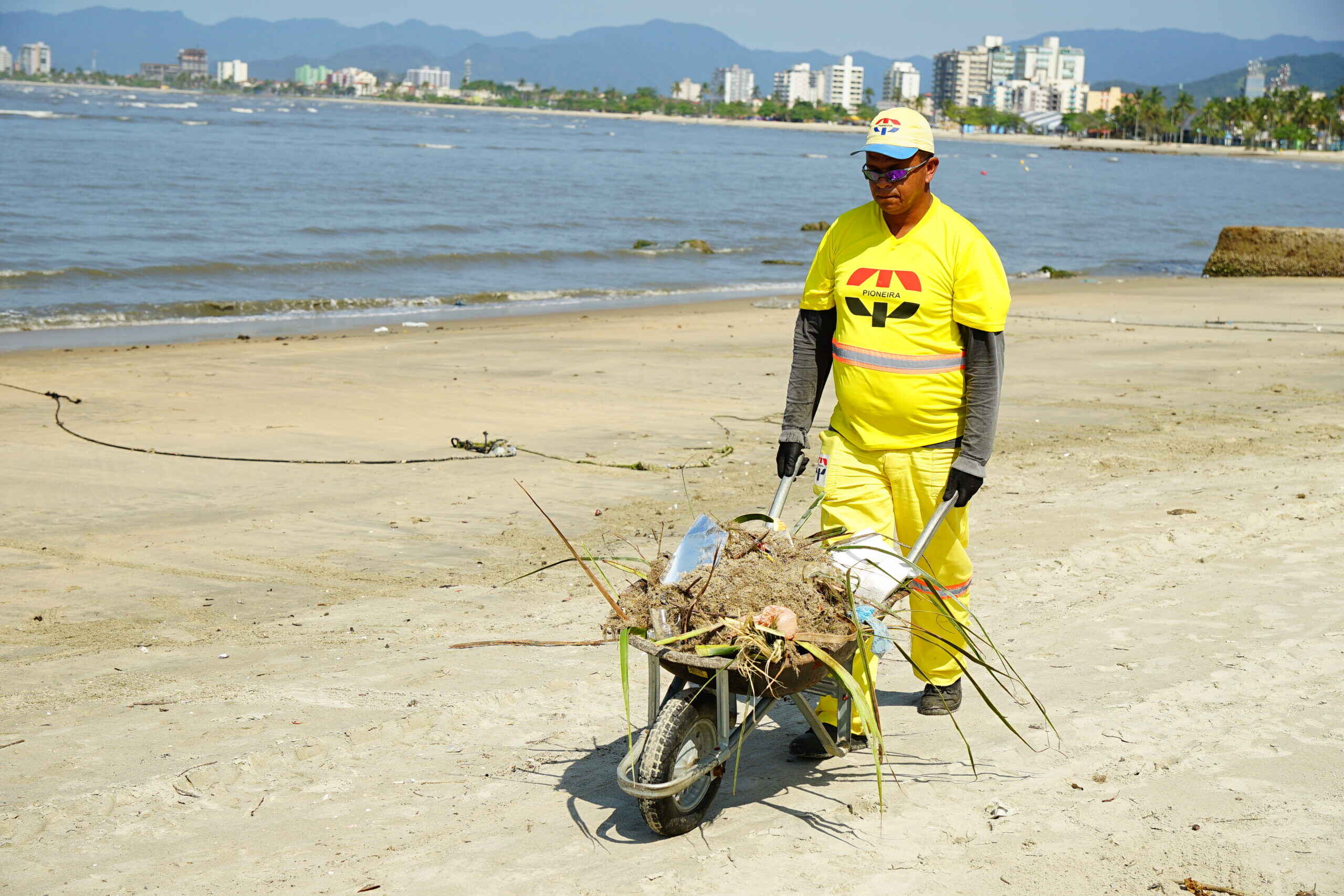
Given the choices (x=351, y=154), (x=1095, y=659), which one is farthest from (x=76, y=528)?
(x=351, y=154)

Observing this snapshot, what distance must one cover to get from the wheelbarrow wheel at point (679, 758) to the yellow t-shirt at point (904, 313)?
1064 mm

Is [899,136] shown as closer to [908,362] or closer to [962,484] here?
[908,362]

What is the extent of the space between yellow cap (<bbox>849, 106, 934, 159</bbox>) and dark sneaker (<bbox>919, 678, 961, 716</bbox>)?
186cm

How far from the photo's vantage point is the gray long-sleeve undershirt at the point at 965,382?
151 inches

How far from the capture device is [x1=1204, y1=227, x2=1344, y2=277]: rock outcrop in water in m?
22.3

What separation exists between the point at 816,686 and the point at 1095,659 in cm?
174

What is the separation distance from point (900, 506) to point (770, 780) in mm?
974

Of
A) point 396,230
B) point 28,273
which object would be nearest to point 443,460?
point 28,273

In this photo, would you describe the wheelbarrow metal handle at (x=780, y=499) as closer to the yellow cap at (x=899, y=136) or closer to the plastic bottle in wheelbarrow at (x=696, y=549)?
the plastic bottle in wheelbarrow at (x=696, y=549)

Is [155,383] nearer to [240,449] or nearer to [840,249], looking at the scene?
[240,449]

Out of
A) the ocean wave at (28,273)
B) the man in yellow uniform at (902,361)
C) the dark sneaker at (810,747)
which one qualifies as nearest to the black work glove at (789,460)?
the man in yellow uniform at (902,361)

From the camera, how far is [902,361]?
12.7 ft

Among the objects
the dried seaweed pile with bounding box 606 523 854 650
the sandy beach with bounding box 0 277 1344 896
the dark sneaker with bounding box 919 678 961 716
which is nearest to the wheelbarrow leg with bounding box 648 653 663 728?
the dried seaweed pile with bounding box 606 523 854 650

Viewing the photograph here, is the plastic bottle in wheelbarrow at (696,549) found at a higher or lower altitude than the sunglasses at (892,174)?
lower
